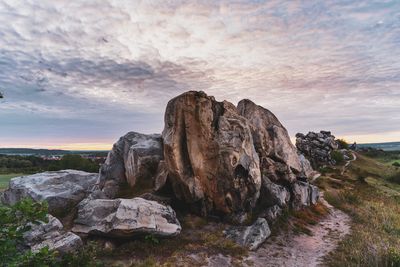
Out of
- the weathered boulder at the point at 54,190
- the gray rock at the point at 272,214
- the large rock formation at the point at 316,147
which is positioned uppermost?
the large rock formation at the point at 316,147

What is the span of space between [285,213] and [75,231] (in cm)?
1666

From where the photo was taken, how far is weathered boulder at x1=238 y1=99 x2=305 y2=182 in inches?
1153

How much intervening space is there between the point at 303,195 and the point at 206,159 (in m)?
12.3

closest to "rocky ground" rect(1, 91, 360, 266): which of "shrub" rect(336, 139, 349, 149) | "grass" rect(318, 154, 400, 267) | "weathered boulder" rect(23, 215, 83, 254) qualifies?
"weathered boulder" rect(23, 215, 83, 254)

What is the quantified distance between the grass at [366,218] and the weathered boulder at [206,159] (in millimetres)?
7624

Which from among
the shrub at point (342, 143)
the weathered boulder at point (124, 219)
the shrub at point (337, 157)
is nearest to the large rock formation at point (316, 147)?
the shrub at point (337, 157)

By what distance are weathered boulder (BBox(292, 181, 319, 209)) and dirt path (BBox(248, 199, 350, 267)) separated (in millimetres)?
2656

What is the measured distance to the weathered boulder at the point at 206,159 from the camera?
2275 centimetres

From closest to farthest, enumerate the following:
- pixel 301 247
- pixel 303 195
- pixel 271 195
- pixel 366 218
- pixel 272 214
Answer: pixel 301 247, pixel 272 214, pixel 271 195, pixel 366 218, pixel 303 195

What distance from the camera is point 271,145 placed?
31.2 m

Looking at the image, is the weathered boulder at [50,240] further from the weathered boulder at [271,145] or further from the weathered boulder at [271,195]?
the weathered boulder at [271,145]

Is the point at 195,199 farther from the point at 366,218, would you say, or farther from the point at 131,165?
the point at 366,218

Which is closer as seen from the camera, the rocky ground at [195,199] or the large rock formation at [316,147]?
the rocky ground at [195,199]

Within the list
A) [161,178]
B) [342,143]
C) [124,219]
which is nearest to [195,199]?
[161,178]
